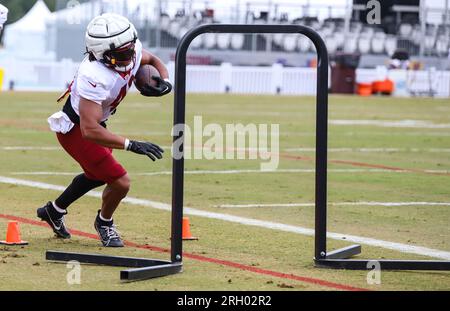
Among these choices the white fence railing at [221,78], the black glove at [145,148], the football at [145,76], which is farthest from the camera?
the white fence railing at [221,78]

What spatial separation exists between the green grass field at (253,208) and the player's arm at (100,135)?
2.71ft

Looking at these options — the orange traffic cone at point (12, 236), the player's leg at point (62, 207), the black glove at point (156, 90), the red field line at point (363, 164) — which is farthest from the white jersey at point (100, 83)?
the red field line at point (363, 164)

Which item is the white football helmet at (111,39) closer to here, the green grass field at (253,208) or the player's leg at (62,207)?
the player's leg at (62,207)

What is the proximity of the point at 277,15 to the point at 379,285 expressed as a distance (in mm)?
38456

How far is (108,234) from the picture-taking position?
859 centimetres

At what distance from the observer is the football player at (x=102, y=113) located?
25.6 feet

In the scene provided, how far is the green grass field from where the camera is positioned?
7.24 meters

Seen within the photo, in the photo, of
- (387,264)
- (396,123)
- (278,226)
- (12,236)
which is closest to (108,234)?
(12,236)

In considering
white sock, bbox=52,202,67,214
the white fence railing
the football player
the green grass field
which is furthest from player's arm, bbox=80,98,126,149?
the white fence railing

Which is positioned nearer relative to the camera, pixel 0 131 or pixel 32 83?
pixel 0 131

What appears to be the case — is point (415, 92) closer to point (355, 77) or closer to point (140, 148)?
point (355, 77)
